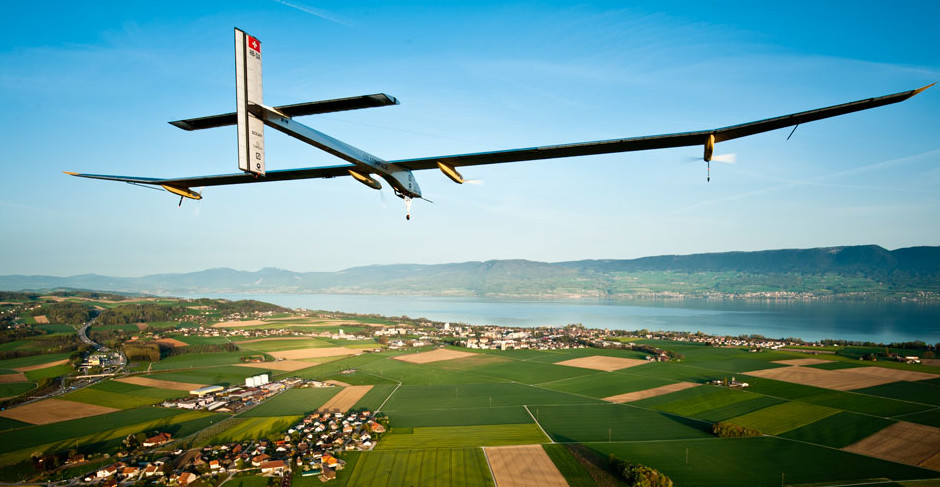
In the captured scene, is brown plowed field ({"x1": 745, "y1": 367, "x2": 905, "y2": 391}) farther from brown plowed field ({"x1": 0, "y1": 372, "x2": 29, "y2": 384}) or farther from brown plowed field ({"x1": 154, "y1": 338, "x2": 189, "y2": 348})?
brown plowed field ({"x1": 154, "y1": 338, "x2": 189, "y2": 348})

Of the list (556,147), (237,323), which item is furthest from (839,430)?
(237,323)

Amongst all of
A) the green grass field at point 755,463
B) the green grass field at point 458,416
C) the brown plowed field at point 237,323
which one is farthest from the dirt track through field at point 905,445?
the brown plowed field at point 237,323

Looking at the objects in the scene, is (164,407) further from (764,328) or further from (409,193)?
(764,328)

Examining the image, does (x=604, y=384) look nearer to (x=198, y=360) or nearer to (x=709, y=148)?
(x=709, y=148)

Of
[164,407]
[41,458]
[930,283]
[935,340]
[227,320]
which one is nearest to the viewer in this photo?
[41,458]

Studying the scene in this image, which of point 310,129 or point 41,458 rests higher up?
point 310,129

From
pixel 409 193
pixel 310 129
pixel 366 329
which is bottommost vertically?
pixel 366 329

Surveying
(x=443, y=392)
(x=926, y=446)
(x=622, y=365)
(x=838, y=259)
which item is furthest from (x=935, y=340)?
(x=838, y=259)
